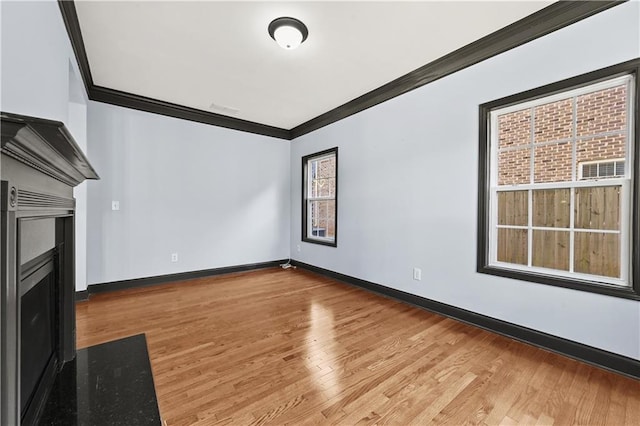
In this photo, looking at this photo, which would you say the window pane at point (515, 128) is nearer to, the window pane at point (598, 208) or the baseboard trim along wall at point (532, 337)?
the window pane at point (598, 208)

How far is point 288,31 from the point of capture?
2.21 metres

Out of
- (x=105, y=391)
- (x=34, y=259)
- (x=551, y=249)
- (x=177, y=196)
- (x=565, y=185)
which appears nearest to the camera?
(x=34, y=259)

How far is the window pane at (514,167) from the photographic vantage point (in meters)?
2.40

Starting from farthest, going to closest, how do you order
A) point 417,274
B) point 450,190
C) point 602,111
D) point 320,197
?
point 320,197 < point 417,274 < point 450,190 < point 602,111

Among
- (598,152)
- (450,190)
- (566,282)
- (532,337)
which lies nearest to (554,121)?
(598,152)

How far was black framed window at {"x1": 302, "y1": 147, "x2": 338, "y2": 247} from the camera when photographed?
173 inches

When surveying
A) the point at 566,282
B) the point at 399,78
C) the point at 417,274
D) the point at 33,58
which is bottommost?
the point at 417,274

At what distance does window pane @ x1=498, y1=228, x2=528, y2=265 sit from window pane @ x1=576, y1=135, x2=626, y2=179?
63cm

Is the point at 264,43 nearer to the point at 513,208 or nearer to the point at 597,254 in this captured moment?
the point at 513,208

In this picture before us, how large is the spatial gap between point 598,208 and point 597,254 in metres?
0.34

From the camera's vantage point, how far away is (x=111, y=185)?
11.7 ft

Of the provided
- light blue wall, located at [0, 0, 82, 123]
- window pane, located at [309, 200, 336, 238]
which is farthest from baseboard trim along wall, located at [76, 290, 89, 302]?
window pane, located at [309, 200, 336, 238]

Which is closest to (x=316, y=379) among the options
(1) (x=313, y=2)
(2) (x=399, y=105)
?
(1) (x=313, y=2)

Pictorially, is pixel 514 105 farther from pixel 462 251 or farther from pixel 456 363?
pixel 456 363
